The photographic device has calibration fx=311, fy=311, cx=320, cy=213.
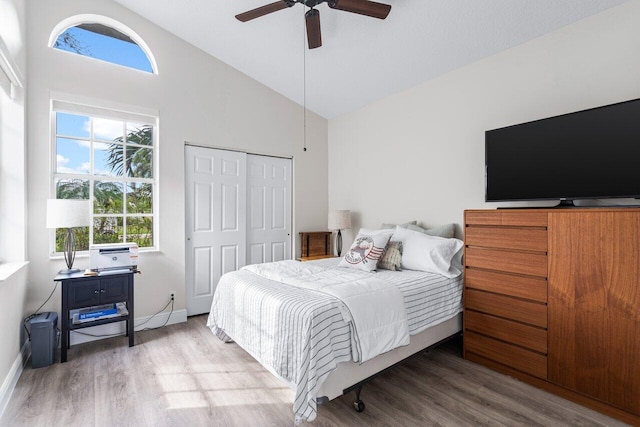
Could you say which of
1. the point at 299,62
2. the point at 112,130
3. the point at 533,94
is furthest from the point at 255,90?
the point at 533,94

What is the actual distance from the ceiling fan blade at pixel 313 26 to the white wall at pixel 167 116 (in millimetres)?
1716

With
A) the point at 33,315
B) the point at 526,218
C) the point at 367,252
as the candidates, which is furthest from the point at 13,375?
the point at 526,218

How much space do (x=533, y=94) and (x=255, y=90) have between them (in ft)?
10.2

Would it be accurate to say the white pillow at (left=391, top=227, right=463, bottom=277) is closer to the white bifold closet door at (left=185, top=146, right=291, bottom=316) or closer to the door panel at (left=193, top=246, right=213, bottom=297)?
the white bifold closet door at (left=185, top=146, right=291, bottom=316)

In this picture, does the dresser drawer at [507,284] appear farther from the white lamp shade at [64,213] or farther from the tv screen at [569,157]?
the white lamp shade at [64,213]

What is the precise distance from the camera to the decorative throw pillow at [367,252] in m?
2.82

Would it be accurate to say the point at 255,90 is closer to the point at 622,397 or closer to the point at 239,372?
the point at 239,372

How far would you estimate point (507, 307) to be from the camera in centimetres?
233

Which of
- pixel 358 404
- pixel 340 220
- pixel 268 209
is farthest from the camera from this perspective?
pixel 268 209

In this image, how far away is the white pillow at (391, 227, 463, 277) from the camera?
271cm

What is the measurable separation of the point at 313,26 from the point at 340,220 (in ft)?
7.77

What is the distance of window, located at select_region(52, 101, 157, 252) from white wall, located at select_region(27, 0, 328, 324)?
131 millimetres

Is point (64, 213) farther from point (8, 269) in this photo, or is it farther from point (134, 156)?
point (134, 156)

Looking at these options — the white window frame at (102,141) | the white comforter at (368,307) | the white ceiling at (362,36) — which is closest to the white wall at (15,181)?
the white window frame at (102,141)
